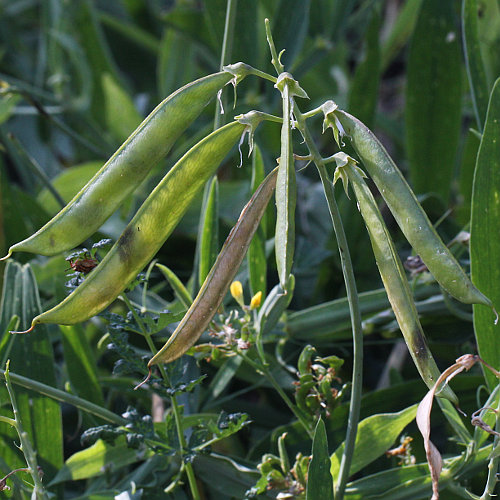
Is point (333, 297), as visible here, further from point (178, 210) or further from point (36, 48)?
point (36, 48)

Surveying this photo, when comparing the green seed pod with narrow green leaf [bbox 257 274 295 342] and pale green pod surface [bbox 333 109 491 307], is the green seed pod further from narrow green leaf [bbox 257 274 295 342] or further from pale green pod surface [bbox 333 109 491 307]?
narrow green leaf [bbox 257 274 295 342]

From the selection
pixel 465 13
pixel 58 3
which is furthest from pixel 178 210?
pixel 58 3

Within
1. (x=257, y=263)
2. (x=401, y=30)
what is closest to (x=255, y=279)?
(x=257, y=263)

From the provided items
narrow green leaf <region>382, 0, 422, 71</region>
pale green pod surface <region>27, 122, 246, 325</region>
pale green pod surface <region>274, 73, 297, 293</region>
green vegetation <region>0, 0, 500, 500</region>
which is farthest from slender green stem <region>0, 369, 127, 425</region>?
narrow green leaf <region>382, 0, 422, 71</region>

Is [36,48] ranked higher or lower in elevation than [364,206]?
higher

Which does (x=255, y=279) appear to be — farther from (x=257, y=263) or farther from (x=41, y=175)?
(x=41, y=175)

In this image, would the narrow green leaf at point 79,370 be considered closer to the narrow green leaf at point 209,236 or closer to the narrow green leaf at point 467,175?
the narrow green leaf at point 209,236
